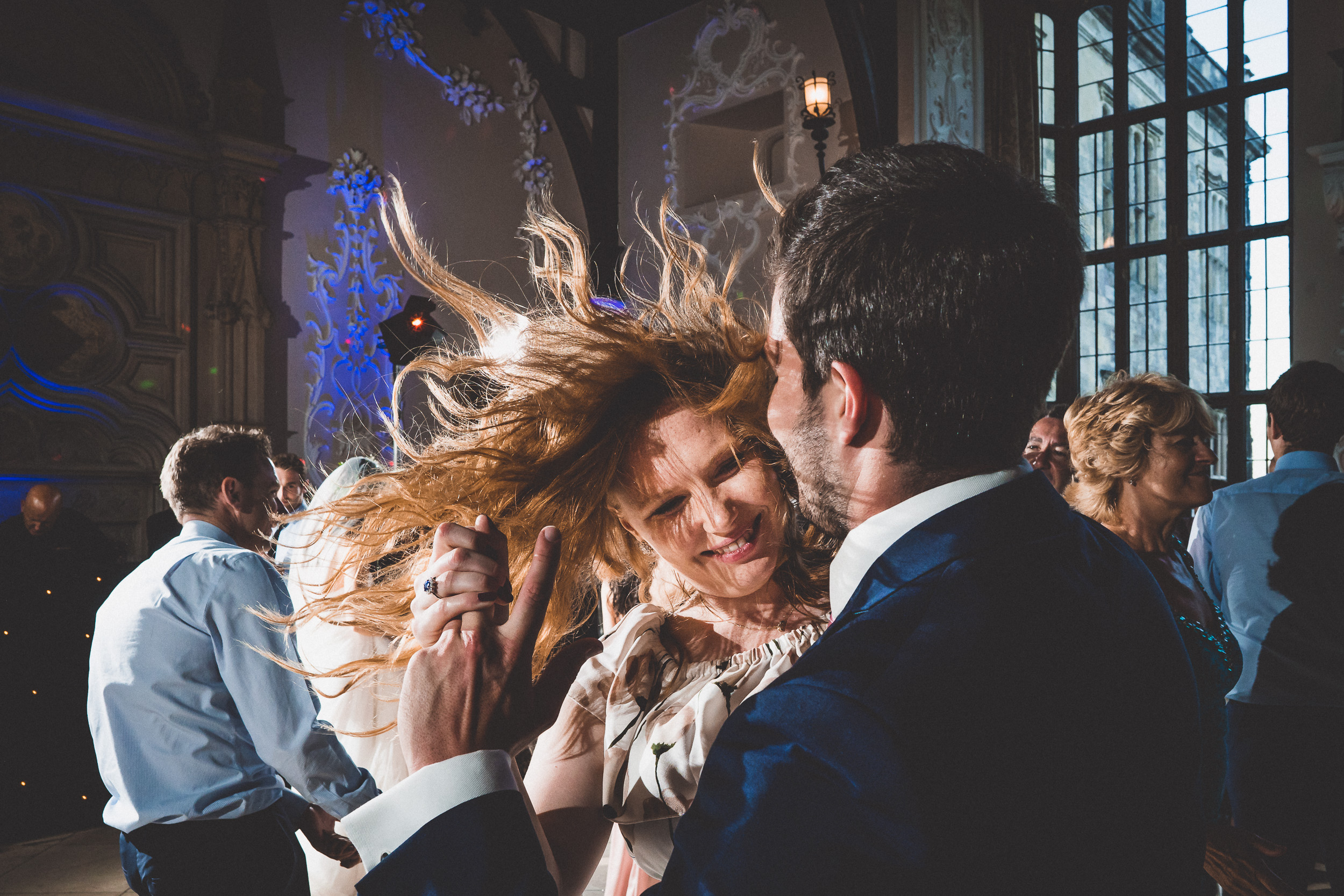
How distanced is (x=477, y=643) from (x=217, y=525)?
1.95 m

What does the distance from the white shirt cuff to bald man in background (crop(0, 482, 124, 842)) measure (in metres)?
4.22

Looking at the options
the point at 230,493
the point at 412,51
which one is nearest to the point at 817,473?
the point at 230,493

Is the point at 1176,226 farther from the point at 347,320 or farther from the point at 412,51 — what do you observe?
the point at 347,320

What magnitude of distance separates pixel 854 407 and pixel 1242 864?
138cm

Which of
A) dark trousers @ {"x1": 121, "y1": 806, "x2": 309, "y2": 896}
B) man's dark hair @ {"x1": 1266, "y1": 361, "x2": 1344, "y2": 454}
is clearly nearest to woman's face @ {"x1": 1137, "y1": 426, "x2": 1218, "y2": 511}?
man's dark hair @ {"x1": 1266, "y1": 361, "x2": 1344, "y2": 454}

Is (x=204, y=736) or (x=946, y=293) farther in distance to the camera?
(x=204, y=736)

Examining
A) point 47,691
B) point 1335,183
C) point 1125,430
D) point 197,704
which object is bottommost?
point 47,691

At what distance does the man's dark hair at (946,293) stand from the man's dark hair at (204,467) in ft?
7.25

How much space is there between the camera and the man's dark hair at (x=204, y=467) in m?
2.45

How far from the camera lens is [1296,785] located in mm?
2574

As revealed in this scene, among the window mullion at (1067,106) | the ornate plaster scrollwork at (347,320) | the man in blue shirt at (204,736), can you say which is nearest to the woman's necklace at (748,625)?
the man in blue shirt at (204,736)

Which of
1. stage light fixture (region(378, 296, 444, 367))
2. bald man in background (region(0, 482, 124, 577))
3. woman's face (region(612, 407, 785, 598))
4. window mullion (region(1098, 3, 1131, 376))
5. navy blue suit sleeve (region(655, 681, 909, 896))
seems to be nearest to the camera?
navy blue suit sleeve (region(655, 681, 909, 896))

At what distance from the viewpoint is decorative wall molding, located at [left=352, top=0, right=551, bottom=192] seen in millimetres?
6879

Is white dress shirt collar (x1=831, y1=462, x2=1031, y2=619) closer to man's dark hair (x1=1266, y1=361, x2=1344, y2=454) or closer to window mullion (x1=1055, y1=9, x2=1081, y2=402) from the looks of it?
man's dark hair (x1=1266, y1=361, x2=1344, y2=454)
